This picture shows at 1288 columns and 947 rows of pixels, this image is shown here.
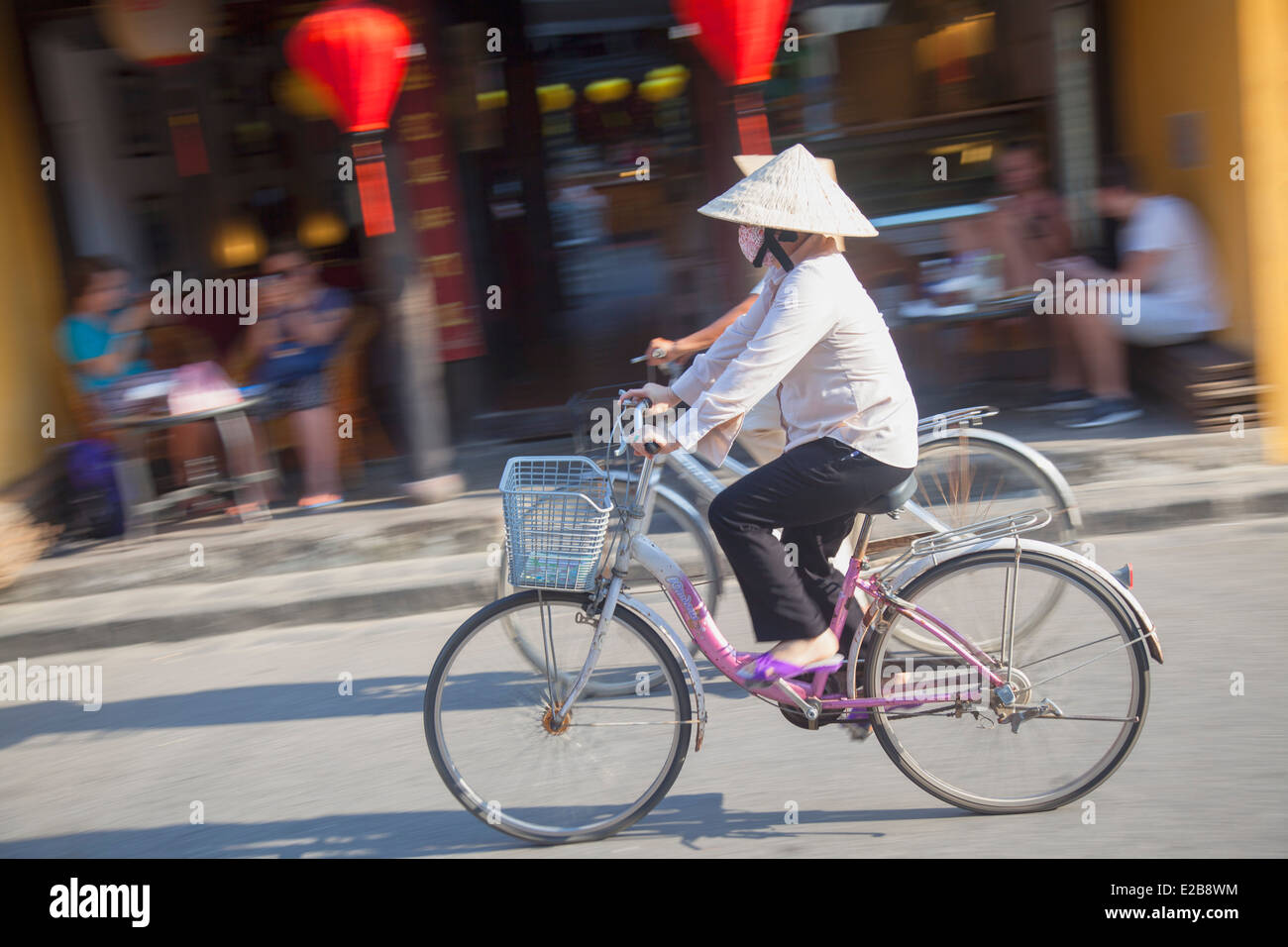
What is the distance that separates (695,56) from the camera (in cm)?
700

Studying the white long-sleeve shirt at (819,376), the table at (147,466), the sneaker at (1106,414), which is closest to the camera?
the white long-sleeve shirt at (819,376)

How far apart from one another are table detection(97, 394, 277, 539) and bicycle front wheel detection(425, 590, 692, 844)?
3787 millimetres

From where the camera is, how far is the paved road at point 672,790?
10.5ft

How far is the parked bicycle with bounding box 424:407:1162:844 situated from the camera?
302cm

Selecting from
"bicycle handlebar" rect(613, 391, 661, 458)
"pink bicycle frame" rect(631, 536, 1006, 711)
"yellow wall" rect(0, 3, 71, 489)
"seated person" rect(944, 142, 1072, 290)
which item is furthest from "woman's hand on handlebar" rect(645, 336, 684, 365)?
"yellow wall" rect(0, 3, 71, 489)

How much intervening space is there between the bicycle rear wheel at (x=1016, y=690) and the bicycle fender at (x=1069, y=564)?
0.02 m

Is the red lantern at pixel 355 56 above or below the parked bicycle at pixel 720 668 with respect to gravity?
above

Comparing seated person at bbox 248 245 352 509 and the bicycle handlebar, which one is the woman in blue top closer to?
seated person at bbox 248 245 352 509

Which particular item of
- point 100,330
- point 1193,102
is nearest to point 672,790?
point 100,330

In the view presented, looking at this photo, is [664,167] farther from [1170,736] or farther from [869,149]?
[1170,736]

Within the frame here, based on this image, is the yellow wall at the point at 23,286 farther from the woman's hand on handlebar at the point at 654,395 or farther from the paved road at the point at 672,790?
the woman's hand on handlebar at the point at 654,395

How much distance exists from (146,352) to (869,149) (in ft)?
16.3

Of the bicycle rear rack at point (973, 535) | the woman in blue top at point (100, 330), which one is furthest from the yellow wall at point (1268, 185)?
the woman in blue top at point (100, 330)

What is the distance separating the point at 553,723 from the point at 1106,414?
4425 millimetres
